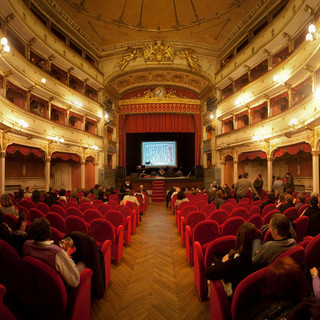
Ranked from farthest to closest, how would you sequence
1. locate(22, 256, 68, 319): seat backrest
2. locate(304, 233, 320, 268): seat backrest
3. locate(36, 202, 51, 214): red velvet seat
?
locate(36, 202, 51, 214): red velvet seat < locate(304, 233, 320, 268): seat backrest < locate(22, 256, 68, 319): seat backrest

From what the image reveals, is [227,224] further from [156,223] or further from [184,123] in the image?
[184,123]

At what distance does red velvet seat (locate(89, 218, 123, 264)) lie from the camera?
11.4 ft

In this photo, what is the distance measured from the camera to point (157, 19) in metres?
14.0

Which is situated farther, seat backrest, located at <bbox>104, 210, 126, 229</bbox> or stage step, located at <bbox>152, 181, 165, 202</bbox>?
stage step, located at <bbox>152, 181, 165, 202</bbox>

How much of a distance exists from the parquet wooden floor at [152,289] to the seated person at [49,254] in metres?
0.84

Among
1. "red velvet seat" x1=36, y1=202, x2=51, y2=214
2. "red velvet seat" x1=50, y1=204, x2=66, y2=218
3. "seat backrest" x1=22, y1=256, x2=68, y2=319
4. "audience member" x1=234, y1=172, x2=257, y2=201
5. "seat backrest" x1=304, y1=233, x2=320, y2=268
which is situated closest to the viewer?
"seat backrest" x1=22, y1=256, x2=68, y2=319

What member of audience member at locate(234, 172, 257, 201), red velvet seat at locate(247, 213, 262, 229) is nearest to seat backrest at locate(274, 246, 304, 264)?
red velvet seat at locate(247, 213, 262, 229)

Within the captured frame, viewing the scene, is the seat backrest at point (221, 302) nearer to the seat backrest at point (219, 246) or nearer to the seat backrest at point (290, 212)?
the seat backrest at point (219, 246)

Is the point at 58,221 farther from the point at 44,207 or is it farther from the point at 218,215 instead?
the point at 218,215

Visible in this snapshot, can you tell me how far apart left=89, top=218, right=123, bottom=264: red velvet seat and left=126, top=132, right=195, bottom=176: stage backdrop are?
54.3 ft

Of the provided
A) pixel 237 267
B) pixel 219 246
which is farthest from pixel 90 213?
pixel 237 267

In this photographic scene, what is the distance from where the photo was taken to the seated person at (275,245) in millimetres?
1846

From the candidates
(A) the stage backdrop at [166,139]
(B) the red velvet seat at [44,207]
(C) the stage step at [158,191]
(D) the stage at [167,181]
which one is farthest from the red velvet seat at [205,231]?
(A) the stage backdrop at [166,139]

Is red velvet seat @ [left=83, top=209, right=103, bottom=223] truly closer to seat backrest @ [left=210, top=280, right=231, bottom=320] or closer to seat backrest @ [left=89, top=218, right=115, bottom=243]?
seat backrest @ [left=89, top=218, right=115, bottom=243]
